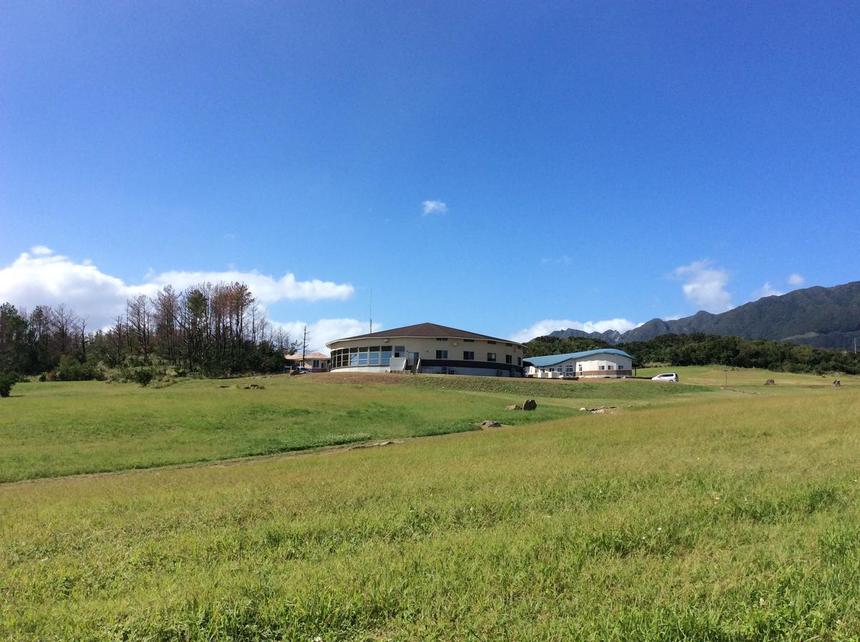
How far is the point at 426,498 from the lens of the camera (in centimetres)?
849

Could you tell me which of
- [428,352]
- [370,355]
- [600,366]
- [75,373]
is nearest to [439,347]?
[428,352]

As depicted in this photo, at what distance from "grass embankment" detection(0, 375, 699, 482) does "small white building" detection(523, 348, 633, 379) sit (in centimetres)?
4726

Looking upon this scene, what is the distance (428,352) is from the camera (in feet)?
227

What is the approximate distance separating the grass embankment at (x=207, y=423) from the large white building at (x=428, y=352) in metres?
26.2

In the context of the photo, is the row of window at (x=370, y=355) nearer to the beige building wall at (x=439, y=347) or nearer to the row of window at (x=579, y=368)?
the beige building wall at (x=439, y=347)

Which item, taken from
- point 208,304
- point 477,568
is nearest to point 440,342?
point 208,304

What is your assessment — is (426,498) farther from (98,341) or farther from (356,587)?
(98,341)

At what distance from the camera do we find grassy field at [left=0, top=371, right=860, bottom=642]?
4238 mm

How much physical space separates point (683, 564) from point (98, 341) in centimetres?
10736

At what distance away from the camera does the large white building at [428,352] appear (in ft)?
226

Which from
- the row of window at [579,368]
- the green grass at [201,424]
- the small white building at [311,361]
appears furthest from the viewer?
the small white building at [311,361]

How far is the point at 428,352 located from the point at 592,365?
2926 centimetres

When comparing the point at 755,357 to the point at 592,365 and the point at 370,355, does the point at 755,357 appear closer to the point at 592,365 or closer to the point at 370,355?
the point at 592,365

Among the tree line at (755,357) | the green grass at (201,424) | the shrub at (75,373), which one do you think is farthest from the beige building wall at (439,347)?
the tree line at (755,357)
